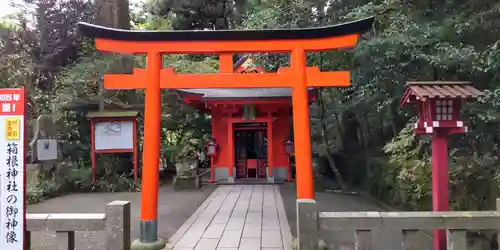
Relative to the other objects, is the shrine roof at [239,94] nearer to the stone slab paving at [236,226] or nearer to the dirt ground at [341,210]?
the dirt ground at [341,210]

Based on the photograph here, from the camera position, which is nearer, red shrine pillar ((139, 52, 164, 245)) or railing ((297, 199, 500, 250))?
railing ((297, 199, 500, 250))

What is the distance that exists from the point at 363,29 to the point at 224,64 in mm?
2441

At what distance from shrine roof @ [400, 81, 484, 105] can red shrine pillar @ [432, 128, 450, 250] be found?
0.51 metres

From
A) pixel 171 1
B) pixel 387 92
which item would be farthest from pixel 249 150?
pixel 171 1

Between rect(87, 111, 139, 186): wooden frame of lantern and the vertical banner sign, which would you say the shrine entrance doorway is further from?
the vertical banner sign

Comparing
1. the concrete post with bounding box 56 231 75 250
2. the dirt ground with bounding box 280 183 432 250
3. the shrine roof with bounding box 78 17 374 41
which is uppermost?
the shrine roof with bounding box 78 17 374 41

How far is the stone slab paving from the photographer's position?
6.28m

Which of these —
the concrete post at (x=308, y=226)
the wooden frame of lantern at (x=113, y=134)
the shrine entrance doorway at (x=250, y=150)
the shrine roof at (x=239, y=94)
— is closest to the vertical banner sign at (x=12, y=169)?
the concrete post at (x=308, y=226)

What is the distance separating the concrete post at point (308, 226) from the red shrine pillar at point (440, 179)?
76.0 inches

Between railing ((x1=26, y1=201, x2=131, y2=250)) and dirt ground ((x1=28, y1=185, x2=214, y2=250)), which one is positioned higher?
railing ((x1=26, y1=201, x2=131, y2=250))

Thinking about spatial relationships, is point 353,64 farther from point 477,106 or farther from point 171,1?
point 171,1

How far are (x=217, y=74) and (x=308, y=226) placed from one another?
3348 mm

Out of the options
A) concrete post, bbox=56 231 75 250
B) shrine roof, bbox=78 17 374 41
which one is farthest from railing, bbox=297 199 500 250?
shrine roof, bbox=78 17 374 41

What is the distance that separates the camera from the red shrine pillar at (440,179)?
4949 mm
